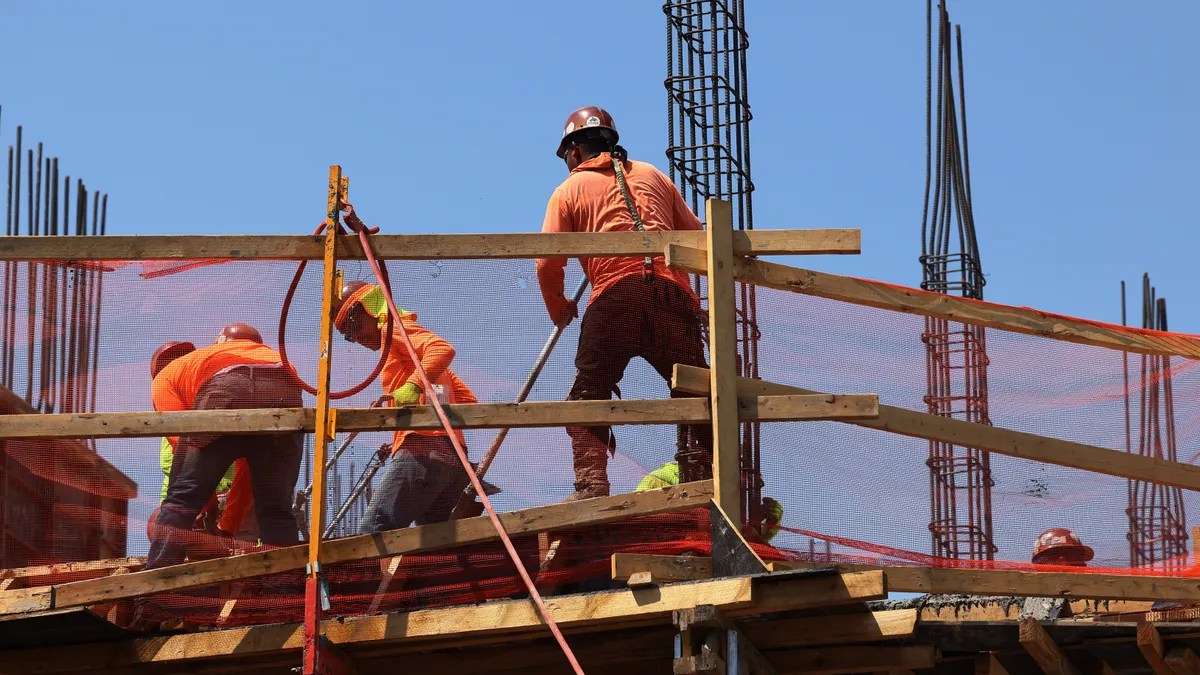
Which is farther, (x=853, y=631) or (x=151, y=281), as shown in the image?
(x=151, y=281)

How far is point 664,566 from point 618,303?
147 cm

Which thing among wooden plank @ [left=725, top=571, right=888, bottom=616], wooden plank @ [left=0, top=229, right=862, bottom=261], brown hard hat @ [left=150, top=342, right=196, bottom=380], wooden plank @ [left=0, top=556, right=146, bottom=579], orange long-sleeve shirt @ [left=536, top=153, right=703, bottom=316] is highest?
orange long-sleeve shirt @ [left=536, top=153, right=703, bottom=316]

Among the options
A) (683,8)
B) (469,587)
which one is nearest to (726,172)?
(683,8)

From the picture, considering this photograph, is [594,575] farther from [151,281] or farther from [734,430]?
[151,281]

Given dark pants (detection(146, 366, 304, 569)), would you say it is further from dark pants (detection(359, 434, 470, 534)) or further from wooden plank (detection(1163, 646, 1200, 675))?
wooden plank (detection(1163, 646, 1200, 675))

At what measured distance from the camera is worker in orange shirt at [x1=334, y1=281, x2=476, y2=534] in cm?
765

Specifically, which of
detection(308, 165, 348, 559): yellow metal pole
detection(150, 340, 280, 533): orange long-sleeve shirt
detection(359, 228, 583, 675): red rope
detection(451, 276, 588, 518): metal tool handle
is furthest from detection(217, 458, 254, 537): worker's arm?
detection(359, 228, 583, 675): red rope

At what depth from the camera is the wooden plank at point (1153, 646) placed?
8.02 m

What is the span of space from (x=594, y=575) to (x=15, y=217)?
14.2 m

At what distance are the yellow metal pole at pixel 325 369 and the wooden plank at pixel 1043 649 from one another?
3603 mm

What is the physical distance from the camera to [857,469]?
25.1ft

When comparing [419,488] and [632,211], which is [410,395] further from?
[632,211]

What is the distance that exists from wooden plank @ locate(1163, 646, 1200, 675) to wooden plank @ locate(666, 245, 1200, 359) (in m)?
1.53

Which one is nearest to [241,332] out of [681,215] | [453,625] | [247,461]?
[247,461]
